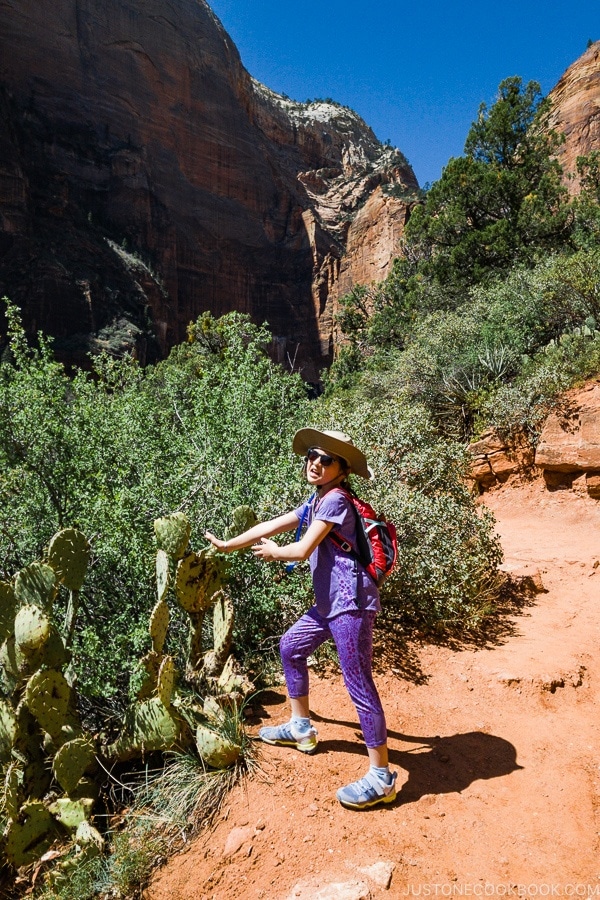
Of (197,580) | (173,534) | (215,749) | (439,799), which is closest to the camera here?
(439,799)

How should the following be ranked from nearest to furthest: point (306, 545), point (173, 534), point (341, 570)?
point (306, 545), point (341, 570), point (173, 534)

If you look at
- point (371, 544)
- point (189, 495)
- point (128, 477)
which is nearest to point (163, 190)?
point (128, 477)

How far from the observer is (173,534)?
291cm

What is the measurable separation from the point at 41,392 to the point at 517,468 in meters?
8.02

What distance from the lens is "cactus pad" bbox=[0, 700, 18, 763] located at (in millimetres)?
2664

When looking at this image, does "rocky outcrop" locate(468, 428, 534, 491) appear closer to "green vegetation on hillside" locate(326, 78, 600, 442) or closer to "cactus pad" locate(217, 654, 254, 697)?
"green vegetation on hillside" locate(326, 78, 600, 442)

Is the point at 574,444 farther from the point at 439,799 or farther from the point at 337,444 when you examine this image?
the point at 337,444

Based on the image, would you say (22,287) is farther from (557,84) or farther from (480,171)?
(557,84)

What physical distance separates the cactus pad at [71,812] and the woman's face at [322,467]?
187cm

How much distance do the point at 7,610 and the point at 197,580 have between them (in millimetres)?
970

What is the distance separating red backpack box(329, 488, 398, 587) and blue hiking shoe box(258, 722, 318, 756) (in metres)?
0.98

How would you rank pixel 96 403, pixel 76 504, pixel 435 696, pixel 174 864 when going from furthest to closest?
pixel 96 403
pixel 76 504
pixel 435 696
pixel 174 864

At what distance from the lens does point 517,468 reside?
10047 millimetres

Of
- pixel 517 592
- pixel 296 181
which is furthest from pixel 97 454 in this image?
pixel 296 181
